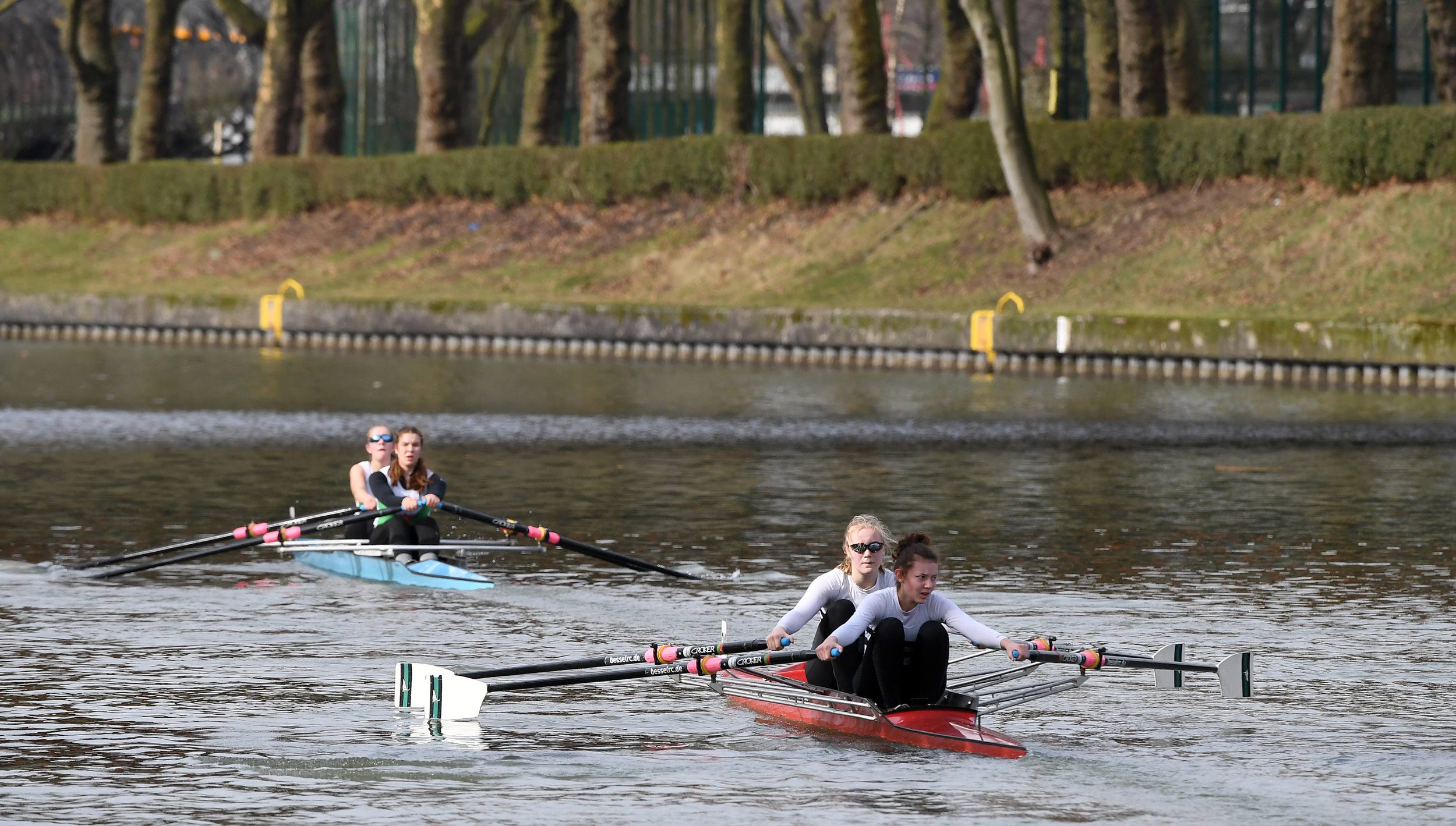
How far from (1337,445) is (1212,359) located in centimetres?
996

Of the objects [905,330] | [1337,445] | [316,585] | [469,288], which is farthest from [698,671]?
[469,288]

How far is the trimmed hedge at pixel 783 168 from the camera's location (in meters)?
37.0

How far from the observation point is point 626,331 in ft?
129

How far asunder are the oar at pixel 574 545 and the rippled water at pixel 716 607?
14cm

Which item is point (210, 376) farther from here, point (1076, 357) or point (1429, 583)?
point (1429, 583)

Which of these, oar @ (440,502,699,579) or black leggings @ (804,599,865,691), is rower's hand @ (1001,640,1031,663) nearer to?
black leggings @ (804,599,865,691)

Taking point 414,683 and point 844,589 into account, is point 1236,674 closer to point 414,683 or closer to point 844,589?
point 844,589

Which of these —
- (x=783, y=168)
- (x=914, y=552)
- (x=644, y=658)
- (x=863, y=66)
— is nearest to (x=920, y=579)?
(x=914, y=552)

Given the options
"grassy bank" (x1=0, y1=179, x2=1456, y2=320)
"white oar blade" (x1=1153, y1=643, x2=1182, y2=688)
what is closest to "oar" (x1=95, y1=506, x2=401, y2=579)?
"white oar blade" (x1=1153, y1=643, x2=1182, y2=688)

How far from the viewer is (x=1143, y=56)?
4150 centimetres

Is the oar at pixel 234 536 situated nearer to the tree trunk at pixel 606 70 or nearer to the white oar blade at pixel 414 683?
the white oar blade at pixel 414 683

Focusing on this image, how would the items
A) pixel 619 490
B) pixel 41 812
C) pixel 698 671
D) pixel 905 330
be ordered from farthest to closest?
1. pixel 905 330
2. pixel 619 490
3. pixel 698 671
4. pixel 41 812

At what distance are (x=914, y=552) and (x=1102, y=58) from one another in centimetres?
3474

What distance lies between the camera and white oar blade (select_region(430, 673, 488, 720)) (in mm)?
10383
